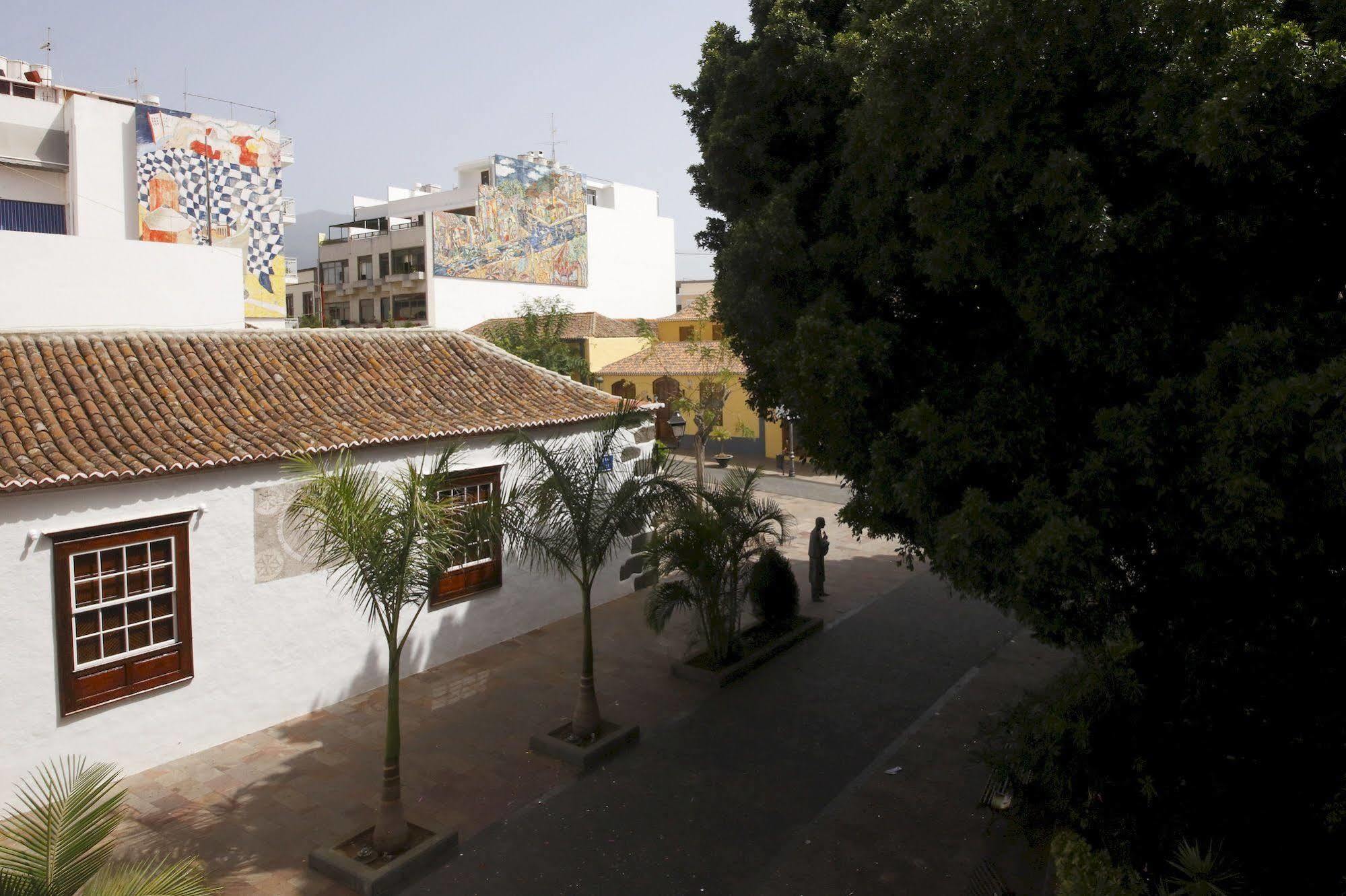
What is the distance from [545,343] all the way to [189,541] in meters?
19.4

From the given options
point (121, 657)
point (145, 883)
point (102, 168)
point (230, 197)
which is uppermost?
point (102, 168)

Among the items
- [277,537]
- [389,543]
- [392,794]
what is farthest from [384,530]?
[277,537]

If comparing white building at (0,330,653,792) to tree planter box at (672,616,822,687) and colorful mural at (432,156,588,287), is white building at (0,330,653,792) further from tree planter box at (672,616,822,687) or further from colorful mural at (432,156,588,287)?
colorful mural at (432,156,588,287)

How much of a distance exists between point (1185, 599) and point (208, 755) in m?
8.56

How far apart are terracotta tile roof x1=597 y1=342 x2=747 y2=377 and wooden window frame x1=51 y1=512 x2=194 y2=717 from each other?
65.9 feet

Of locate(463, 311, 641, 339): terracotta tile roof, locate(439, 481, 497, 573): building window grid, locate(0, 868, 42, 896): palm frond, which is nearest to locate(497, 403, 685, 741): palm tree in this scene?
locate(439, 481, 497, 573): building window grid

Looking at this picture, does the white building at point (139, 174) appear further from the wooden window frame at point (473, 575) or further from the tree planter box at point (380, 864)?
the tree planter box at point (380, 864)

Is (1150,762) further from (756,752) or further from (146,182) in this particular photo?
(146,182)

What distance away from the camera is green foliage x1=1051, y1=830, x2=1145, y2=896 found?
4.73 meters

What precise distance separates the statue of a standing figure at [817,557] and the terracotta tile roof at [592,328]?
69.6 ft

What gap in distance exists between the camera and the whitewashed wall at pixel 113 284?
38.4 feet

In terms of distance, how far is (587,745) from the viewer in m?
9.09

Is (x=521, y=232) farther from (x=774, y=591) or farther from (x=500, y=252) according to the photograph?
(x=774, y=591)

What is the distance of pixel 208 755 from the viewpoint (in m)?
9.05
